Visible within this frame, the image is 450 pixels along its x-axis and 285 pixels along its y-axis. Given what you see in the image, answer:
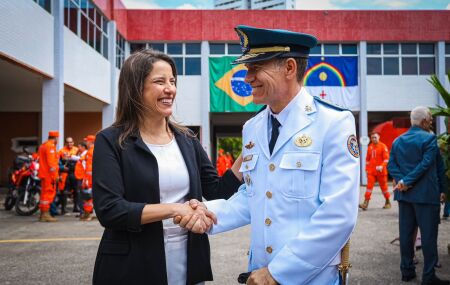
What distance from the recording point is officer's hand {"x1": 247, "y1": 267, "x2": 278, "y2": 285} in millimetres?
1781

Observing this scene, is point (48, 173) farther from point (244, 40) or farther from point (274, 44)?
point (274, 44)

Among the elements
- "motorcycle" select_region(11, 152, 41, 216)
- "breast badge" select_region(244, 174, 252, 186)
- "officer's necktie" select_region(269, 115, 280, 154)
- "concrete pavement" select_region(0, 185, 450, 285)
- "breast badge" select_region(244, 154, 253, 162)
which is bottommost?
"concrete pavement" select_region(0, 185, 450, 285)

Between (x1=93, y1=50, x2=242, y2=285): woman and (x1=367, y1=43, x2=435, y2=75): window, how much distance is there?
77.3ft

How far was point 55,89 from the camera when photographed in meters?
13.2

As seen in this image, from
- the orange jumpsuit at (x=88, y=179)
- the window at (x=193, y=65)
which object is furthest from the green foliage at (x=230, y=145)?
the orange jumpsuit at (x=88, y=179)

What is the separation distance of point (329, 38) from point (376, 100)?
14.2 ft

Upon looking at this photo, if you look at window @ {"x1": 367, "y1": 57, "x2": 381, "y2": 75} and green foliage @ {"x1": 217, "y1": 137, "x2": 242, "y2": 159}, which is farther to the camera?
green foliage @ {"x1": 217, "y1": 137, "x2": 242, "y2": 159}

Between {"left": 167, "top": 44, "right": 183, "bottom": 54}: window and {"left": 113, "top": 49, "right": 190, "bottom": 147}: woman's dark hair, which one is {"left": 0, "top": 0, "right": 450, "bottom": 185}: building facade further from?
{"left": 113, "top": 49, "right": 190, "bottom": 147}: woman's dark hair

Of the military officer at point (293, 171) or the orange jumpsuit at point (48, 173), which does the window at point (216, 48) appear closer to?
the orange jumpsuit at point (48, 173)

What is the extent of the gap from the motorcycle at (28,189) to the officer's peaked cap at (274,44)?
988 centimetres

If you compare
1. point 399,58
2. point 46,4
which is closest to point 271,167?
point 46,4

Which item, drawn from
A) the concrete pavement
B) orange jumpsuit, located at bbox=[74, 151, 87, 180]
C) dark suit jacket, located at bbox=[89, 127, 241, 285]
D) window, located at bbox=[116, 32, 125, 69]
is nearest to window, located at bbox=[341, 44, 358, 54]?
window, located at bbox=[116, 32, 125, 69]

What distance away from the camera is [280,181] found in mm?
1921

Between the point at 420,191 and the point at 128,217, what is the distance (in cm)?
397
